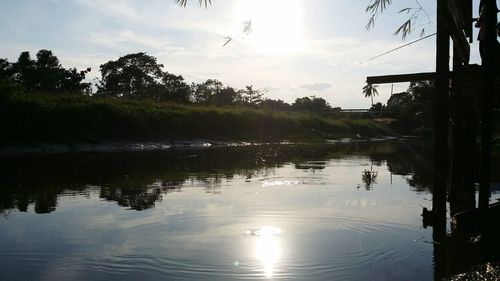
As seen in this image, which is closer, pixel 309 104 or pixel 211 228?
pixel 211 228

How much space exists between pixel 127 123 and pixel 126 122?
11 centimetres

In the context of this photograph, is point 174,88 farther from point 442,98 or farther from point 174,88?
point 442,98

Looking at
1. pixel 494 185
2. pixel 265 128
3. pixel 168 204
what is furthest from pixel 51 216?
pixel 265 128

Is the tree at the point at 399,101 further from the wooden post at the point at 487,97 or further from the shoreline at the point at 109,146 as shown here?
the wooden post at the point at 487,97

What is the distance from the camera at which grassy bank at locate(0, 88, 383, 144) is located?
33.1 meters

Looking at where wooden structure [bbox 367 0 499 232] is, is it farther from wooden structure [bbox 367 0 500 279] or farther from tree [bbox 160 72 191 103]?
tree [bbox 160 72 191 103]

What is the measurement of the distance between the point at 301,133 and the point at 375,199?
44.4 meters

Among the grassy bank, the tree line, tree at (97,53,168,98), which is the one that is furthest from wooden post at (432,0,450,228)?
tree at (97,53,168,98)

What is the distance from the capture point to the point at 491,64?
804 centimetres

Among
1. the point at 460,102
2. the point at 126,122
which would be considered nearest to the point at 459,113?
the point at 460,102

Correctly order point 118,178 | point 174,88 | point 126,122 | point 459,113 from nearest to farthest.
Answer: point 459,113 < point 118,178 < point 126,122 < point 174,88

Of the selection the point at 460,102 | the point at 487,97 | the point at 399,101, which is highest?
the point at 399,101

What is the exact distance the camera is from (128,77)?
76.6 m


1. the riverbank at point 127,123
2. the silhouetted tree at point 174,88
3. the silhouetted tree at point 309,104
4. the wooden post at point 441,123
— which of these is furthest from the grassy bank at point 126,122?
the silhouetted tree at point 309,104
